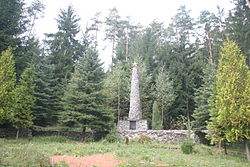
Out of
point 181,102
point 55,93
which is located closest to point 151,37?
point 181,102

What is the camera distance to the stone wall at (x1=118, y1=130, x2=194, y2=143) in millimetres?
15336

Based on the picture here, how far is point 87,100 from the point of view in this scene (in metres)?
14.4

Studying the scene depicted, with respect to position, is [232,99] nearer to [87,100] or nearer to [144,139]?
[144,139]

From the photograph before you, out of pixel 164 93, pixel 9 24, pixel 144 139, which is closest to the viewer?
pixel 144 139

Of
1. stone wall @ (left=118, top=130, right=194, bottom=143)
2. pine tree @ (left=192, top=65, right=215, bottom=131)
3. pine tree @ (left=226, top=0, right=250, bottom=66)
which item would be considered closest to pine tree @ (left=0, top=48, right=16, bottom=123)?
stone wall @ (left=118, top=130, right=194, bottom=143)

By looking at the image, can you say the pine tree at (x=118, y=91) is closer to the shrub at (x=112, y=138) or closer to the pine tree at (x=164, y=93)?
the pine tree at (x=164, y=93)

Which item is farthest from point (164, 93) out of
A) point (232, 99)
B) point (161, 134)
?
point (232, 99)

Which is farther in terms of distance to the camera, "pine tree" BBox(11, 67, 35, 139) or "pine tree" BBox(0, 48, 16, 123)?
"pine tree" BBox(11, 67, 35, 139)

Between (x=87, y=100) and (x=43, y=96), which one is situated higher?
(x=43, y=96)

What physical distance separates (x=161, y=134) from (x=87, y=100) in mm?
6317

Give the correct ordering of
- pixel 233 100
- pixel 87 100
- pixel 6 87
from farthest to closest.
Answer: pixel 87 100 → pixel 6 87 → pixel 233 100

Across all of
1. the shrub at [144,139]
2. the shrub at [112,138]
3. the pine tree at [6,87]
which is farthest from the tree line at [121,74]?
the shrub at [144,139]

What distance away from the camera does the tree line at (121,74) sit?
408 inches

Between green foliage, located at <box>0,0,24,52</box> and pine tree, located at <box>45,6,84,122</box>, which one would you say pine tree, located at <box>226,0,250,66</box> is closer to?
pine tree, located at <box>45,6,84,122</box>
